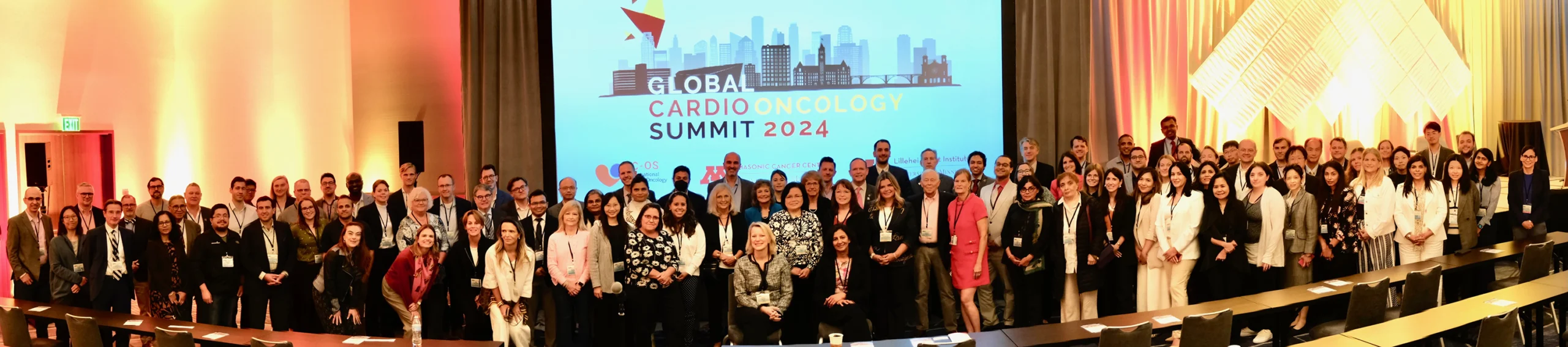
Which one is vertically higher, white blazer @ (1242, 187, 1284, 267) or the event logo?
the event logo

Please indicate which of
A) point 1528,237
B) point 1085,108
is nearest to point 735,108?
point 1085,108

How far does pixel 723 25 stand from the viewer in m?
9.34

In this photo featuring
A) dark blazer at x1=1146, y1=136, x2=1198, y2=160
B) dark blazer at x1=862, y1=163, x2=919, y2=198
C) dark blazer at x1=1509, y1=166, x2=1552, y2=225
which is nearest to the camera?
dark blazer at x1=1509, y1=166, x2=1552, y2=225

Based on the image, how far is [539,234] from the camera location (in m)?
6.29

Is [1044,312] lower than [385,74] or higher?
lower

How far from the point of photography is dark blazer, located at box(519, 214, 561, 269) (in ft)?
20.3

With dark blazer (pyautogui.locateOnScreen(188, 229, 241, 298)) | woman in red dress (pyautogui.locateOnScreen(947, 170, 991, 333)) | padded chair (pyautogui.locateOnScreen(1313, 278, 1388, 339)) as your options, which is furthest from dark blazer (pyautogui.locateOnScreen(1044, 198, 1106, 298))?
dark blazer (pyautogui.locateOnScreen(188, 229, 241, 298))

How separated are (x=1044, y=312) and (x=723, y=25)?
377 centimetres

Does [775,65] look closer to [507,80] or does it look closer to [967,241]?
[507,80]

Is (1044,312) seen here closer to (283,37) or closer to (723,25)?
(723,25)

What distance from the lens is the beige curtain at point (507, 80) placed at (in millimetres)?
9500

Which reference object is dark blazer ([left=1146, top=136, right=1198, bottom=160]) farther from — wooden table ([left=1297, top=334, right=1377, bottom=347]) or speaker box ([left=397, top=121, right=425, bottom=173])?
speaker box ([left=397, top=121, right=425, bottom=173])

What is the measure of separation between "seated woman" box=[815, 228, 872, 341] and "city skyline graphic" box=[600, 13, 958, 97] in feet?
11.3

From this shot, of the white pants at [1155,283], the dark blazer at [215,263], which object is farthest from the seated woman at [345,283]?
the white pants at [1155,283]
